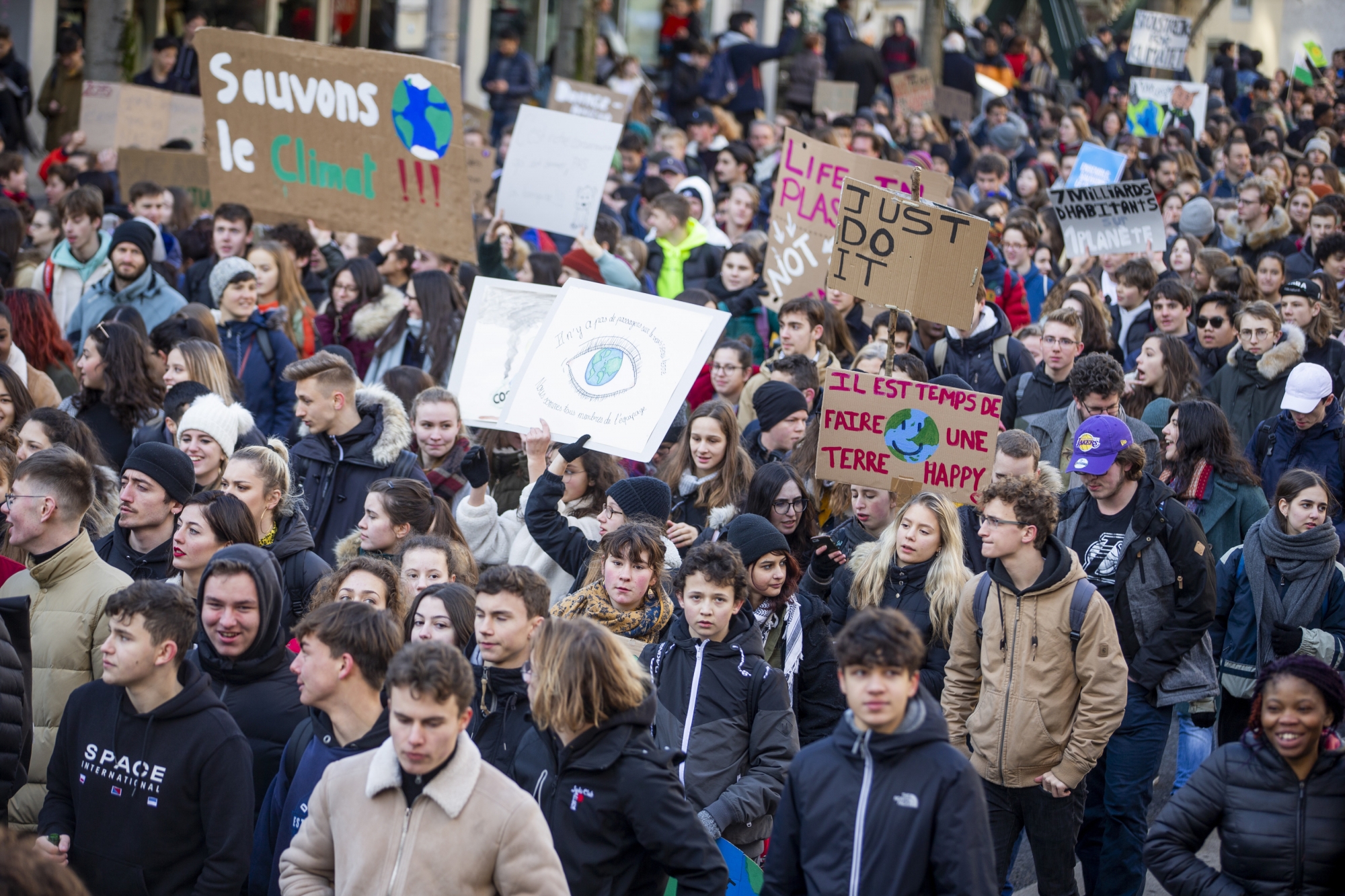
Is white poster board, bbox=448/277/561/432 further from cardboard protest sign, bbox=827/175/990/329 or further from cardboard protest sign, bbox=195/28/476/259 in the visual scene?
cardboard protest sign, bbox=827/175/990/329

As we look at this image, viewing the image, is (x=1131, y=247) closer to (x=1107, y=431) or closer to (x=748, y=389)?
(x=748, y=389)

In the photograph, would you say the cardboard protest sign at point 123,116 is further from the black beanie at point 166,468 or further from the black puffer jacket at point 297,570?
the black puffer jacket at point 297,570

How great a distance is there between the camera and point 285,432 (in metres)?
8.01

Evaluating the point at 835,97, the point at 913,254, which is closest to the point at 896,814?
the point at 913,254

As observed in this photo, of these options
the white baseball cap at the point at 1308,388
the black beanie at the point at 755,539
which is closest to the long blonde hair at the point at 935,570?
the black beanie at the point at 755,539

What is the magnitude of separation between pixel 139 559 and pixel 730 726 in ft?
7.63

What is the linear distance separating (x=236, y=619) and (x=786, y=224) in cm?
593

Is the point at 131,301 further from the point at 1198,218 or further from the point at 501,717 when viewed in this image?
the point at 1198,218

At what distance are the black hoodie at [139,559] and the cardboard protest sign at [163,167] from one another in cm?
675

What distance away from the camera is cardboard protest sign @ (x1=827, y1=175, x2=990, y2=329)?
7.17 metres

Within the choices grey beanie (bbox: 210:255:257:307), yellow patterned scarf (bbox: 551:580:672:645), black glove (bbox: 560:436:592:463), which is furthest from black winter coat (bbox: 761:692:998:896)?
grey beanie (bbox: 210:255:257:307)

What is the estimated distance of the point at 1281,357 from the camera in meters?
8.32

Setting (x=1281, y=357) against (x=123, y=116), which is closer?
(x=1281, y=357)

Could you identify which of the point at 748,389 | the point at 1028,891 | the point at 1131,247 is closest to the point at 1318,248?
the point at 1131,247
